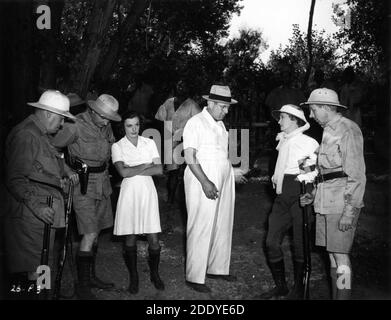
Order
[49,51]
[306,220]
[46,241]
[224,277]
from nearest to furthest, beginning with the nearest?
[46,241] < [306,220] < [224,277] < [49,51]

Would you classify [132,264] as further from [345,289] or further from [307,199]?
[345,289]

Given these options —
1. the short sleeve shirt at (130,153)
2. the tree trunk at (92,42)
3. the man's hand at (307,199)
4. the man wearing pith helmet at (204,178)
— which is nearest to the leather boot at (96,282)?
the man wearing pith helmet at (204,178)

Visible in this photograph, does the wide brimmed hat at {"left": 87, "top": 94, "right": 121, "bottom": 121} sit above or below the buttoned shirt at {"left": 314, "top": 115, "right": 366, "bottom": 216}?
above

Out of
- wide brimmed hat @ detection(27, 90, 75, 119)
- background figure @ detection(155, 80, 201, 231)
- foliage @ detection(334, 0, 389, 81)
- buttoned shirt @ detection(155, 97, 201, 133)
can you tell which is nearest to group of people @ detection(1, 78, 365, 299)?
wide brimmed hat @ detection(27, 90, 75, 119)

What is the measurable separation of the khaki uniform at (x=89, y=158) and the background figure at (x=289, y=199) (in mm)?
1763

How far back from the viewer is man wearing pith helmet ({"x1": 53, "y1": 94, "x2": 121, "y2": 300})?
4.37 m

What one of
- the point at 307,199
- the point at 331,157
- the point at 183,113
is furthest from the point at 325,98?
the point at 183,113

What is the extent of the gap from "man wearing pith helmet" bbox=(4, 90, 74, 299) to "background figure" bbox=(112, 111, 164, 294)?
87 cm

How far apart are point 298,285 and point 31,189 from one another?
9.13 ft

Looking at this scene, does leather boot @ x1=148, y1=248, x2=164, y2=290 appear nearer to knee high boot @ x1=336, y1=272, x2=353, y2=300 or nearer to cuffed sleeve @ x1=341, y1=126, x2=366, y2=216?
knee high boot @ x1=336, y1=272, x2=353, y2=300

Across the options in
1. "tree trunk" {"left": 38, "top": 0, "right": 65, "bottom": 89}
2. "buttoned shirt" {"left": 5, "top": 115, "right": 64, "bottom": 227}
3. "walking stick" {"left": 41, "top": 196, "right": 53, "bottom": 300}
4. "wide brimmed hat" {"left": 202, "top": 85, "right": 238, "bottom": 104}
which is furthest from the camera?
"tree trunk" {"left": 38, "top": 0, "right": 65, "bottom": 89}

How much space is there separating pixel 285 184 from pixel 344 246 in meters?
0.95

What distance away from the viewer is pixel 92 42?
21.7ft

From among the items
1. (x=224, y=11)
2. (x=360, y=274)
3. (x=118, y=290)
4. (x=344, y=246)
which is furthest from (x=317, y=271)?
(x=224, y=11)
